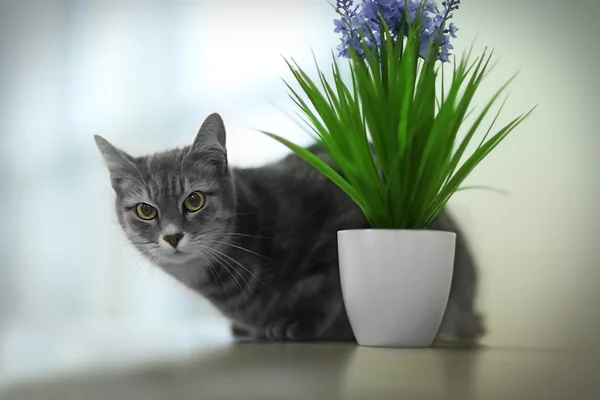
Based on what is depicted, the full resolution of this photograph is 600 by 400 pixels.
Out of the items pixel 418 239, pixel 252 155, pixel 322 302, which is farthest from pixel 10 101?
pixel 418 239

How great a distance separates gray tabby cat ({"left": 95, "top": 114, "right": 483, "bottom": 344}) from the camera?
1131mm

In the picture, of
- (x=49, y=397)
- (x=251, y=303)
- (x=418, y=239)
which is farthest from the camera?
(x=251, y=303)

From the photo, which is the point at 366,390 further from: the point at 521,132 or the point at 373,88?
the point at 521,132

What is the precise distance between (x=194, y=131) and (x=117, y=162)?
0.56 feet

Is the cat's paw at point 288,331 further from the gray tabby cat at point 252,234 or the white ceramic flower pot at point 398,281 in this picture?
the white ceramic flower pot at point 398,281

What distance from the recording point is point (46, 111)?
1268mm

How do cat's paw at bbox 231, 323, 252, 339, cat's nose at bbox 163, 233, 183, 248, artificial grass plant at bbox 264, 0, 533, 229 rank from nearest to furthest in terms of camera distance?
artificial grass plant at bbox 264, 0, 533, 229
cat's nose at bbox 163, 233, 183, 248
cat's paw at bbox 231, 323, 252, 339

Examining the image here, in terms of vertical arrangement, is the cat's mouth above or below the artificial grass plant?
below

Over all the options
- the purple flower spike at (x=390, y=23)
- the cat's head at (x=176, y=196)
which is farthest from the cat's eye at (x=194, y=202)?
the purple flower spike at (x=390, y=23)

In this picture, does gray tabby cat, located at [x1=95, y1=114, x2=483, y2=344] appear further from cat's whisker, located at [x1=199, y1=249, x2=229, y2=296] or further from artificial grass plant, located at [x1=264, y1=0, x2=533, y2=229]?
artificial grass plant, located at [x1=264, y1=0, x2=533, y2=229]

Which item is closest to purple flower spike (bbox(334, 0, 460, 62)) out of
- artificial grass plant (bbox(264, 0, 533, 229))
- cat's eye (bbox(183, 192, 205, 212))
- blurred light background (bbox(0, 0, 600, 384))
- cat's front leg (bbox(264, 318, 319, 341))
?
artificial grass plant (bbox(264, 0, 533, 229))

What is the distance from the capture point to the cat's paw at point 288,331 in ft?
3.86

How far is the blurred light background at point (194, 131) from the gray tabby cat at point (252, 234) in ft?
0.21

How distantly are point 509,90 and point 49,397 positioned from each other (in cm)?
100
